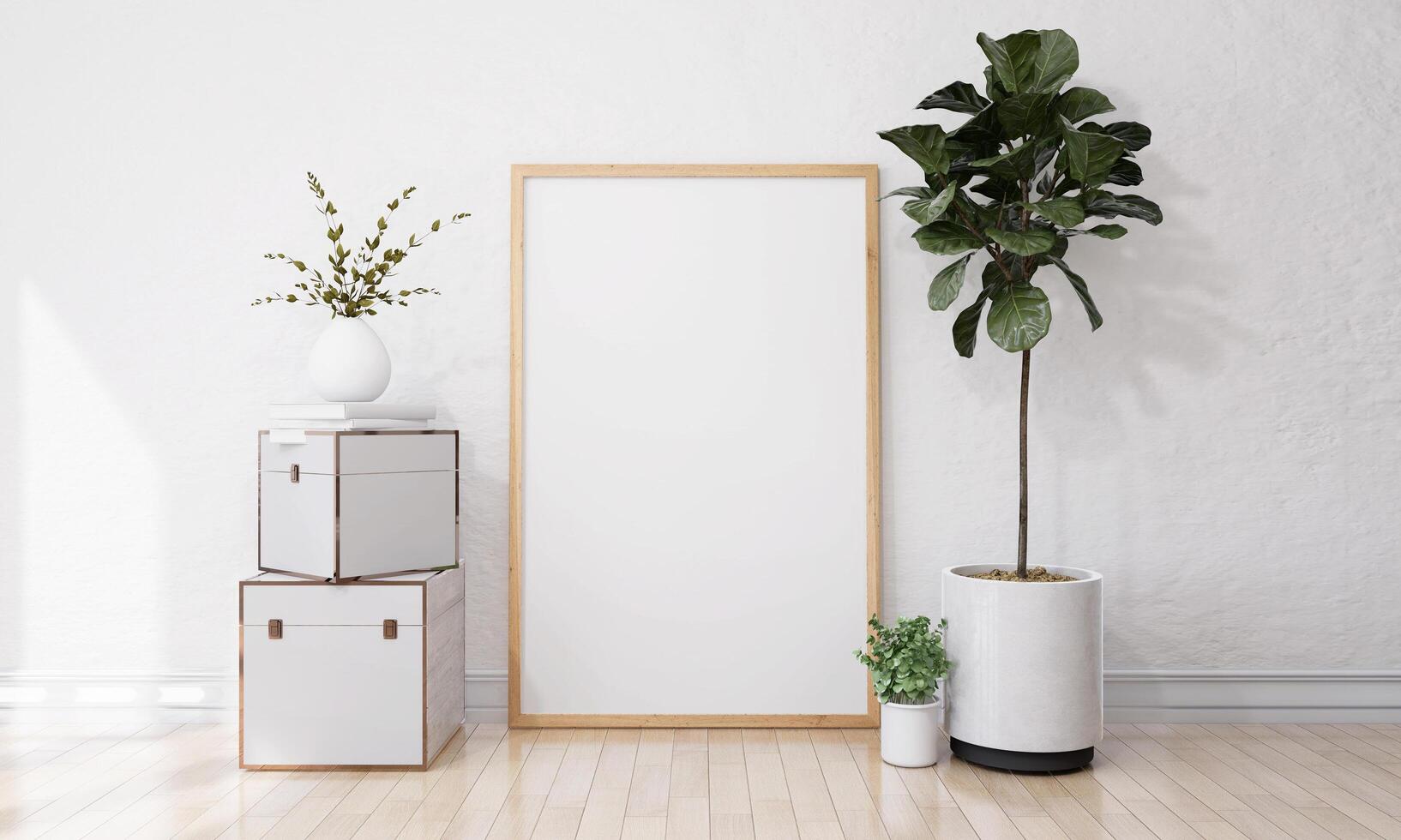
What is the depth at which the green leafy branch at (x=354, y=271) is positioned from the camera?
2725mm

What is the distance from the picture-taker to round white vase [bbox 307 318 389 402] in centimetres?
264

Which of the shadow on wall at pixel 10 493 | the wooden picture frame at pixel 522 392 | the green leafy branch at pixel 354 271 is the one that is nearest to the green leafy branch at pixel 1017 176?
the wooden picture frame at pixel 522 392

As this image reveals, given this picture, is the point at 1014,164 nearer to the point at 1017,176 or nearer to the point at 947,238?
the point at 1017,176

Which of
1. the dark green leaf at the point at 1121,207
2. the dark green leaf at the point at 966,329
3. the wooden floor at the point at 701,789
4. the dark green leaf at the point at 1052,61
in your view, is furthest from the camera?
the dark green leaf at the point at 966,329

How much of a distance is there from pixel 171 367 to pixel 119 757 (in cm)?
113

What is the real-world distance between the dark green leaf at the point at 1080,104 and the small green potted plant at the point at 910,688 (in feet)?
4.58

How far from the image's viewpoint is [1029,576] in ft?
8.62

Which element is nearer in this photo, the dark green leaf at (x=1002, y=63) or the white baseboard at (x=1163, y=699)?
the dark green leaf at (x=1002, y=63)

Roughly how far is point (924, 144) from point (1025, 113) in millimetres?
259

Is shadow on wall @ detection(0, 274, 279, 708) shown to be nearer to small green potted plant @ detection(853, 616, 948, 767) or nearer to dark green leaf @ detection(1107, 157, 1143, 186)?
small green potted plant @ detection(853, 616, 948, 767)

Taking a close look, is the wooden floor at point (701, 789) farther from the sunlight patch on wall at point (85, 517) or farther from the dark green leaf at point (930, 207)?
the dark green leaf at point (930, 207)

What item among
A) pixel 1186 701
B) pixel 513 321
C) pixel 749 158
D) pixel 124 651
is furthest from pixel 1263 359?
pixel 124 651

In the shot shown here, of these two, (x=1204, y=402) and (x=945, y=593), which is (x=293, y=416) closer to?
(x=945, y=593)

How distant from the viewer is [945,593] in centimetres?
263
